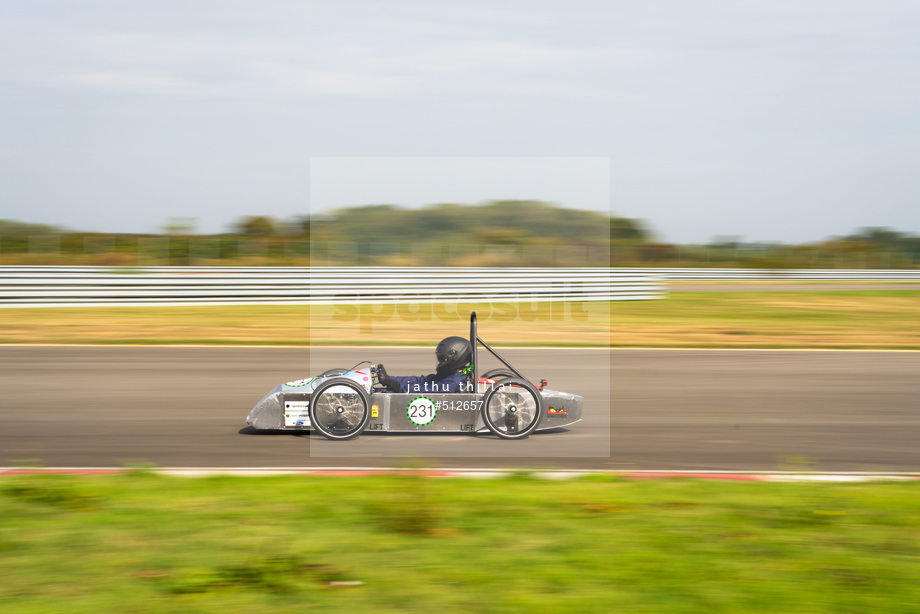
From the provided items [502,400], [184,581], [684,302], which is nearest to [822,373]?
[502,400]

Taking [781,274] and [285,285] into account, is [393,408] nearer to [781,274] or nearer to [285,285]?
[285,285]

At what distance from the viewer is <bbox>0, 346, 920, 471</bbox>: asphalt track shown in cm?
659

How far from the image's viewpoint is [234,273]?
19812mm

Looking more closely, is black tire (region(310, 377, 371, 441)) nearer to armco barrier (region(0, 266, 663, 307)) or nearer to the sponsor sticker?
the sponsor sticker

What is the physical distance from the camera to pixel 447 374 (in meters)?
7.18

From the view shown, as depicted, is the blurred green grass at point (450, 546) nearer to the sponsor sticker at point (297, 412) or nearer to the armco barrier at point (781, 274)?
the sponsor sticker at point (297, 412)

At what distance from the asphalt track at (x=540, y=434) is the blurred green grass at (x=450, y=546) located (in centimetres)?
91

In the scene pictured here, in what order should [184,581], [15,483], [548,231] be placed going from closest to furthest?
[184,581] → [15,483] → [548,231]

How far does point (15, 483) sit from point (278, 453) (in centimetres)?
208

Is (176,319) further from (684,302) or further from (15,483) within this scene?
(684,302)

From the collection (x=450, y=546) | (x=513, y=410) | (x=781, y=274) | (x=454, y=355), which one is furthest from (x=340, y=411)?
(x=781, y=274)

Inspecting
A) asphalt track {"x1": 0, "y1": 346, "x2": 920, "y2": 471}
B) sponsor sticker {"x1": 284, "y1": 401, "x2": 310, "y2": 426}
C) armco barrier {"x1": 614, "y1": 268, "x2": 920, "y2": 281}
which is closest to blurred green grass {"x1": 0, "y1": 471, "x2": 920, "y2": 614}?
asphalt track {"x1": 0, "y1": 346, "x2": 920, "y2": 471}

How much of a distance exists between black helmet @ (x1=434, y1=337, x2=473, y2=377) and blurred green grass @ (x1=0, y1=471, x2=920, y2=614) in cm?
178

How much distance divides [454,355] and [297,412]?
59.9 inches
